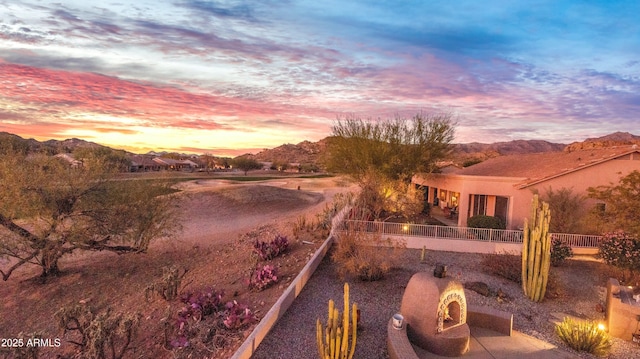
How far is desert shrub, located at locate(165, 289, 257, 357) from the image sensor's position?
8914 mm

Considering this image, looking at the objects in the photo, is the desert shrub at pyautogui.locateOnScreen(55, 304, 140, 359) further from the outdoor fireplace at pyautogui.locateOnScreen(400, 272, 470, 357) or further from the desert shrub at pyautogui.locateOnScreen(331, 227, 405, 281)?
the outdoor fireplace at pyautogui.locateOnScreen(400, 272, 470, 357)

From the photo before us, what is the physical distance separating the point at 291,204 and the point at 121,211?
19202 millimetres

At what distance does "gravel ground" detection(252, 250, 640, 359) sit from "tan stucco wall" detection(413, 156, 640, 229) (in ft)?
14.8

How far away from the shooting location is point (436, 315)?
295 inches

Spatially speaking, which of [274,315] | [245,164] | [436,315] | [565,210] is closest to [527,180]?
[565,210]

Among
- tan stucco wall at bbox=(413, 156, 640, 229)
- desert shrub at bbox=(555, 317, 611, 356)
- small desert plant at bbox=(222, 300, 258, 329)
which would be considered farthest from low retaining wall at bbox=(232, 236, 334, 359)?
tan stucco wall at bbox=(413, 156, 640, 229)

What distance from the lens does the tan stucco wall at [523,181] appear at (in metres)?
19.0

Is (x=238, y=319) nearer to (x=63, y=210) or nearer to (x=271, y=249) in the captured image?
(x=271, y=249)

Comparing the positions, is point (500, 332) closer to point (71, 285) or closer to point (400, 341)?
point (400, 341)

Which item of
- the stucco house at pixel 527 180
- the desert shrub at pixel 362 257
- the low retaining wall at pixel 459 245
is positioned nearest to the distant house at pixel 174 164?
the stucco house at pixel 527 180

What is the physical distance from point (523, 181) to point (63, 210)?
23.7m

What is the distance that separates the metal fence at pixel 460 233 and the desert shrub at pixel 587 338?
8261mm

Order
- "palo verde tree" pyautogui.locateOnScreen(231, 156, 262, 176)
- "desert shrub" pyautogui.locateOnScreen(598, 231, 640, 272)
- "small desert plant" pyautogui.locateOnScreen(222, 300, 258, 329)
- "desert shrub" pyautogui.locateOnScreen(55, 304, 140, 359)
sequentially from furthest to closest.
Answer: "palo verde tree" pyautogui.locateOnScreen(231, 156, 262, 176) < "desert shrub" pyautogui.locateOnScreen(598, 231, 640, 272) < "small desert plant" pyautogui.locateOnScreen(222, 300, 258, 329) < "desert shrub" pyautogui.locateOnScreen(55, 304, 140, 359)

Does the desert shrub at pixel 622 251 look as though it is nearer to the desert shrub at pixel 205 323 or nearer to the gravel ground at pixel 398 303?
the gravel ground at pixel 398 303
